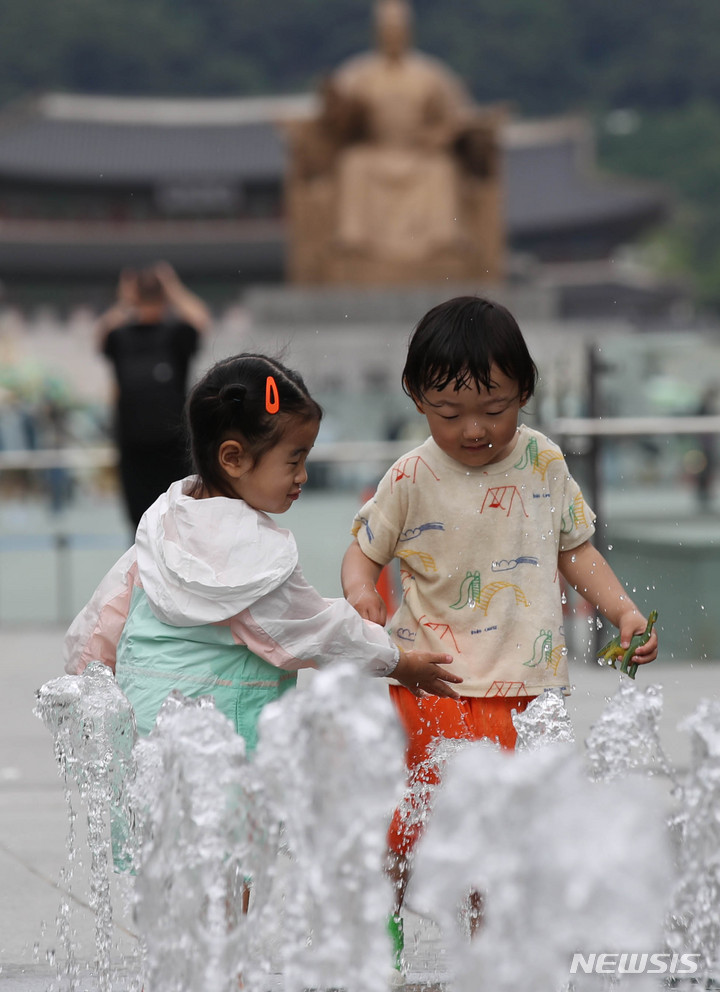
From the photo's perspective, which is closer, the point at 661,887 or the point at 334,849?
the point at 661,887

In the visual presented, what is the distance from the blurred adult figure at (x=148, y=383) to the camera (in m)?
4.94

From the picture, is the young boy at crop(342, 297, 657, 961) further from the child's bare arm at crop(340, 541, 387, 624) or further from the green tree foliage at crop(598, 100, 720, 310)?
the green tree foliage at crop(598, 100, 720, 310)

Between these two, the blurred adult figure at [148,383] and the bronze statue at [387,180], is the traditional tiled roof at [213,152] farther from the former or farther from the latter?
the blurred adult figure at [148,383]

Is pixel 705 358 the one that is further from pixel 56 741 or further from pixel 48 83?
pixel 48 83

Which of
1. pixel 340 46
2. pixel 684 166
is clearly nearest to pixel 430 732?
pixel 684 166

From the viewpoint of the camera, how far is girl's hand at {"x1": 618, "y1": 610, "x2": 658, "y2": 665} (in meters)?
2.14

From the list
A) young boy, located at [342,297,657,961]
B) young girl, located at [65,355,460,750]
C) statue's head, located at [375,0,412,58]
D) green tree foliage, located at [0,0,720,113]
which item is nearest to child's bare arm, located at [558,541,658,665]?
young boy, located at [342,297,657,961]

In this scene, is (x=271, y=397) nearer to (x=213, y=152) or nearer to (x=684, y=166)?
(x=213, y=152)

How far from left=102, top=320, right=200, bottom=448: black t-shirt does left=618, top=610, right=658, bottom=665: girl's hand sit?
9.52ft

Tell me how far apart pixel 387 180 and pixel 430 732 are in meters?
12.6

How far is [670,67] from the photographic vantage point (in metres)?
53.4

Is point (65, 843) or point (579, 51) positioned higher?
point (579, 51)

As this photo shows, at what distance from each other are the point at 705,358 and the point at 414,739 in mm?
19089

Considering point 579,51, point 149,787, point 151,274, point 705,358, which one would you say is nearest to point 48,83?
point 579,51
